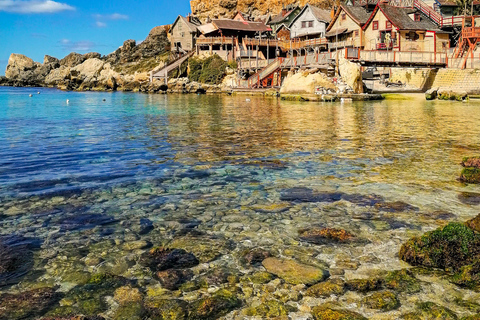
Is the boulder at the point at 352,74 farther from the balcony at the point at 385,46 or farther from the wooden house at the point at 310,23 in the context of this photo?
the wooden house at the point at 310,23

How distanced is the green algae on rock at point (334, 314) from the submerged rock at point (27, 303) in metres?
3.29

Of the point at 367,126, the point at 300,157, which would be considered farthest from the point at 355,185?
the point at 367,126

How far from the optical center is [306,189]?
9.85 m

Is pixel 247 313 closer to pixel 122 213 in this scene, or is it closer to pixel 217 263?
pixel 217 263

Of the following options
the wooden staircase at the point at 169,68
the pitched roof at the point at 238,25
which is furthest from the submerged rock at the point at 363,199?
the wooden staircase at the point at 169,68

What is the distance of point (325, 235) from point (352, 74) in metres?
42.0

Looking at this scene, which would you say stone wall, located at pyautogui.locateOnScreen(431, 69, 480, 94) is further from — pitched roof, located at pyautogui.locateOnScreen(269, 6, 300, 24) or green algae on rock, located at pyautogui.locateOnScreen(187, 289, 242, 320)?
pitched roof, located at pyautogui.locateOnScreen(269, 6, 300, 24)

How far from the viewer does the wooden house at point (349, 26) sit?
63.9 meters

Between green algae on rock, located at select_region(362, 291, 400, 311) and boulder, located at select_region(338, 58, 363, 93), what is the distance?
43.7m

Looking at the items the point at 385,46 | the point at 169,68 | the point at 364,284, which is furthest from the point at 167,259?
the point at 169,68

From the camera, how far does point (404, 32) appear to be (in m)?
57.7

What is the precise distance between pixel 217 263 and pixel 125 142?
42.8 feet

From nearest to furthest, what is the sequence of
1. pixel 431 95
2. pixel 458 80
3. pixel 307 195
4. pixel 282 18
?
pixel 307 195 < pixel 431 95 < pixel 458 80 < pixel 282 18

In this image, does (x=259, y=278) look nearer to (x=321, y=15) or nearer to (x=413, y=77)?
(x=413, y=77)
